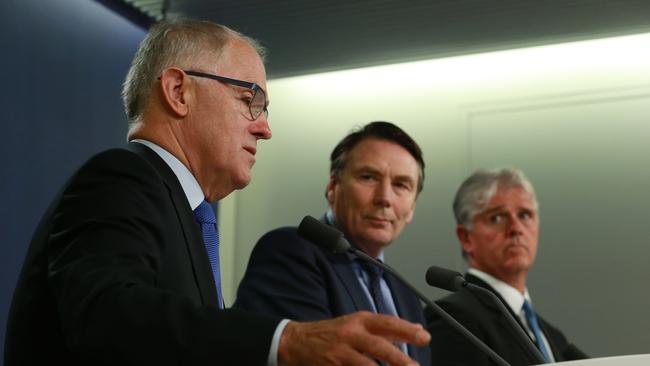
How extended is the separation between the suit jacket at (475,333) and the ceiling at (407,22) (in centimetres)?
145

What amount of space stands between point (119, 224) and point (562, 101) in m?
3.72

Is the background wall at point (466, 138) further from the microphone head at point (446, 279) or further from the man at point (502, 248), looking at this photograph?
the microphone head at point (446, 279)

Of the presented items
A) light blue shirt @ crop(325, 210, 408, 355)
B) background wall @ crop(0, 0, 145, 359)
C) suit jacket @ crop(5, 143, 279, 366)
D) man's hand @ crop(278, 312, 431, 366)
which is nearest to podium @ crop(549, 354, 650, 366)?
man's hand @ crop(278, 312, 431, 366)

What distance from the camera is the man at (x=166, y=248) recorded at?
122cm

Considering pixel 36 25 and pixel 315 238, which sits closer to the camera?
pixel 315 238

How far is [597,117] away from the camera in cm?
469

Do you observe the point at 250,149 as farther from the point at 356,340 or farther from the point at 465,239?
the point at 465,239

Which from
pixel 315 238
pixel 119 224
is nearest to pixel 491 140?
pixel 315 238

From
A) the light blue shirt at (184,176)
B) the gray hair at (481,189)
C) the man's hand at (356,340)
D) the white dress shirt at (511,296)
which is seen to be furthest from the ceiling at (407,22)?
the man's hand at (356,340)

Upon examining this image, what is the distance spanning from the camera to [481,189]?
3826 millimetres

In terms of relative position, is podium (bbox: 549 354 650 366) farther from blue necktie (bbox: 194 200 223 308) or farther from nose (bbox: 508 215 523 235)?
nose (bbox: 508 215 523 235)

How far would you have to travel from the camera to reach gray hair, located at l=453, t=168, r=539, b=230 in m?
3.81

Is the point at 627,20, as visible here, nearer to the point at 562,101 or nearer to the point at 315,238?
the point at 562,101

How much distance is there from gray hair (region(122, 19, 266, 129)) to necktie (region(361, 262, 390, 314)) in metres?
1.13
